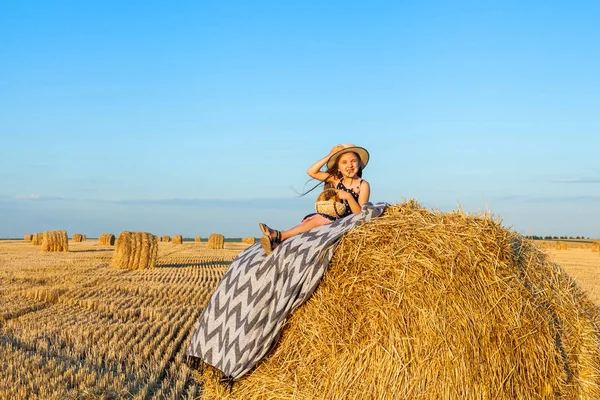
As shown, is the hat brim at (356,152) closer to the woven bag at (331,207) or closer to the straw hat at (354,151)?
the straw hat at (354,151)

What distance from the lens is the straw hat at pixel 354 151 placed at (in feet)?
17.9

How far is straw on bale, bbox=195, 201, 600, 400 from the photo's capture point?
3.88 m

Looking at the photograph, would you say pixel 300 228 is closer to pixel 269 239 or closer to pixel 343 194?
pixel 269 239

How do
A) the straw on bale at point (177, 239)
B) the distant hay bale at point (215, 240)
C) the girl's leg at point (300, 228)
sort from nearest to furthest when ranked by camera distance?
1. the girl's leg at point (300, 228)
2. the distant hay bale at point (215, 240)
3. the straw on bale at point (177, 239)

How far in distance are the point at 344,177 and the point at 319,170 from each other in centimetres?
27

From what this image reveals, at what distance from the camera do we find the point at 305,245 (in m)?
4.43

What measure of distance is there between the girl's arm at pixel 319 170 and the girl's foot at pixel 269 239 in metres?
1.08

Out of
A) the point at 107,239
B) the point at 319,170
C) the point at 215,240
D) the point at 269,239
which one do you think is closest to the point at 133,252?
the point at 319,170

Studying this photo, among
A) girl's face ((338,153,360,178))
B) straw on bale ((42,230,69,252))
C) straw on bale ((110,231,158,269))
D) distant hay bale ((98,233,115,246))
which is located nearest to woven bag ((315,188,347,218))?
girl's face ((338,153,360,178))

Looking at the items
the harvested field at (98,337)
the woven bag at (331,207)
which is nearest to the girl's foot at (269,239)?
the woven bag at (331,207)

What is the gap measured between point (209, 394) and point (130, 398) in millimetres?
669

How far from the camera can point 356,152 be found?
5520mm

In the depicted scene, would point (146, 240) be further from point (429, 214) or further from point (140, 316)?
point (429, 214)

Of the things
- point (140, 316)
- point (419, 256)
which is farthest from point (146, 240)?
point (419, 256)
